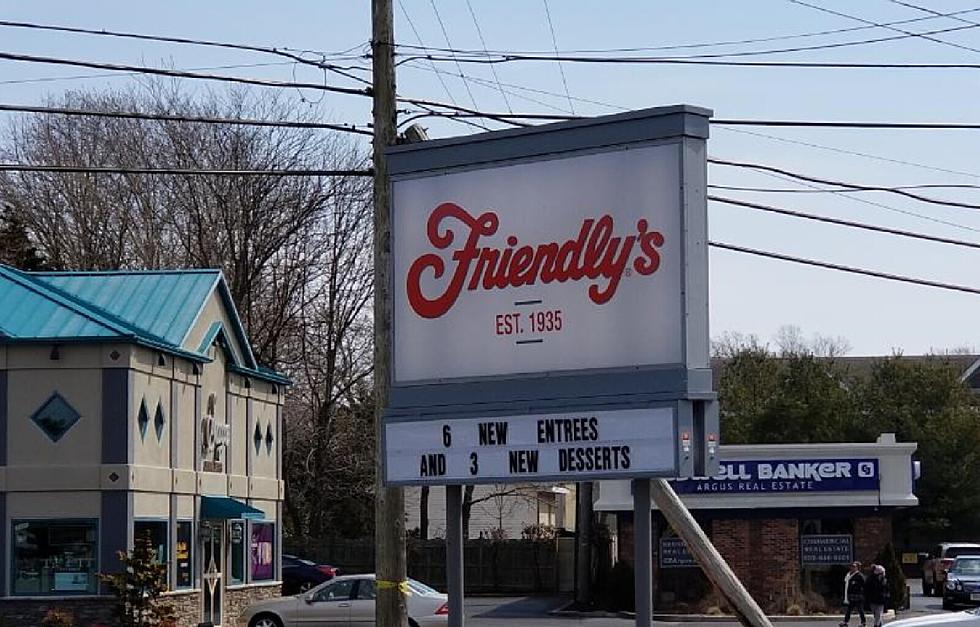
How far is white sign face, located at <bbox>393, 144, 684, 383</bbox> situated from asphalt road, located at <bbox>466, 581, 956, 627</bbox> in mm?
23279

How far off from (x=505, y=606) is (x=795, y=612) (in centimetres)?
1071

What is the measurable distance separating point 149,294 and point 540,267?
1924cm

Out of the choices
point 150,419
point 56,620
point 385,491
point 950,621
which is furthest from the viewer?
point 150,419

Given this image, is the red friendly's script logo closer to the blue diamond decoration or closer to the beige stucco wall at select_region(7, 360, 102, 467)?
the beige stucco wall at select_region(7, 360, 102, 467)

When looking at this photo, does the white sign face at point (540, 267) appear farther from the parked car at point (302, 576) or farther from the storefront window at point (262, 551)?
the parked car at point (302, 576)

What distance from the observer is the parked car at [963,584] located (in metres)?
45.6

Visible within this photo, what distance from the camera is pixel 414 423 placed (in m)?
16.4

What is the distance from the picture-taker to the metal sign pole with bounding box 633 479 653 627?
14.9 meters

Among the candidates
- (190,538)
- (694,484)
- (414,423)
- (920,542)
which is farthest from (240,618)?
(920,542)

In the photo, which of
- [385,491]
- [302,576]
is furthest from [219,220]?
[385,491]

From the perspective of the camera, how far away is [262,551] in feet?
124

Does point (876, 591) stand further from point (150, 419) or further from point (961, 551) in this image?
point (961, 551)

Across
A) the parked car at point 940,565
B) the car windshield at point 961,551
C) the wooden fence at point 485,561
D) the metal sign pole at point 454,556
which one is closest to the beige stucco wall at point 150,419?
the metal sign pole at point 454,556

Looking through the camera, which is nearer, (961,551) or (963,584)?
(963,584)
